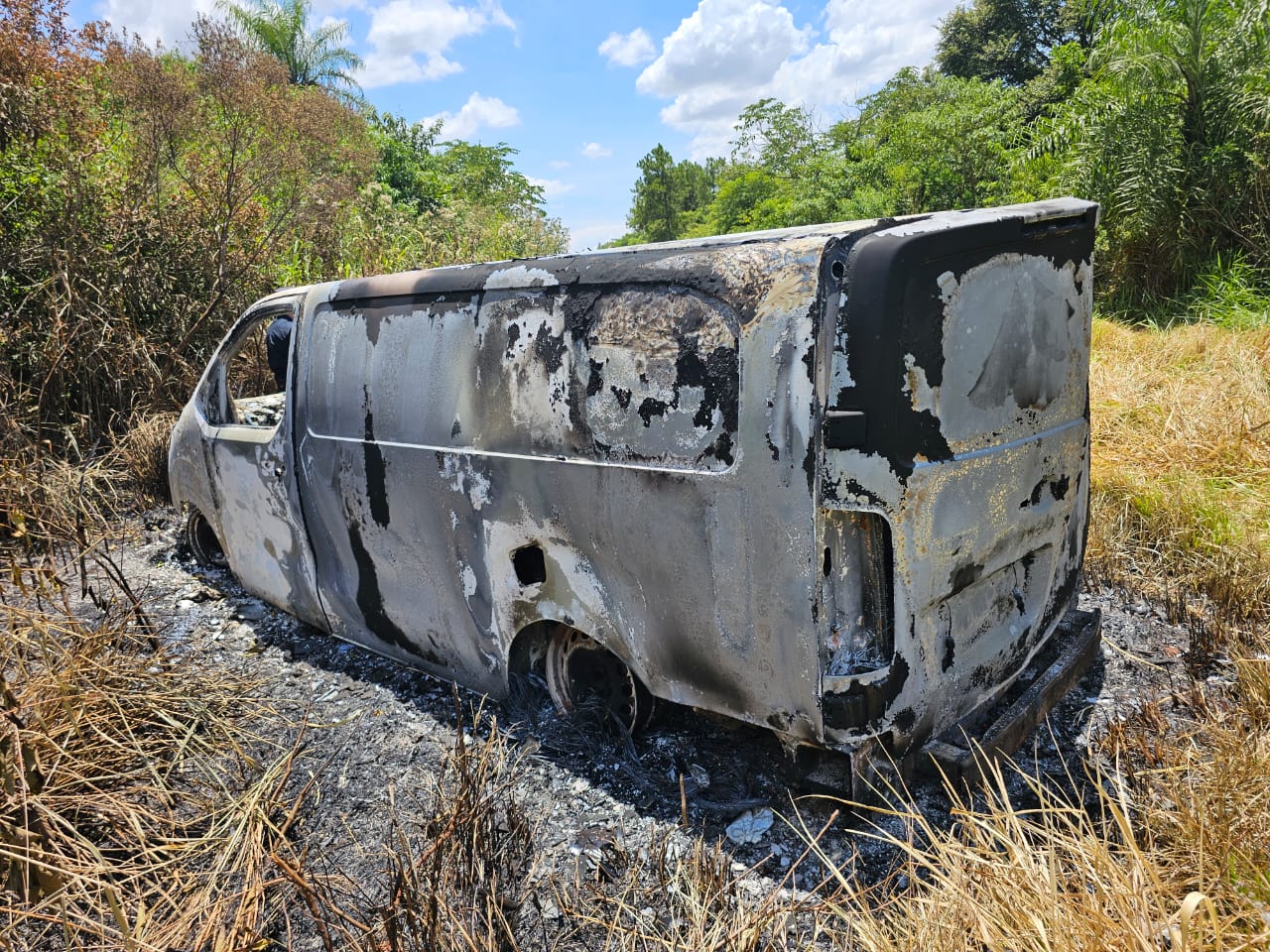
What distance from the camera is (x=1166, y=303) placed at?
959 cm

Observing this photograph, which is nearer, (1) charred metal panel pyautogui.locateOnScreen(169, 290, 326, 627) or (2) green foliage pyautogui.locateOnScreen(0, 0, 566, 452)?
(1) charred metal panel pyautogui.locateOnScreen(169, 290, 326, 627)

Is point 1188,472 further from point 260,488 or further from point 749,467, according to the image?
point 260,488

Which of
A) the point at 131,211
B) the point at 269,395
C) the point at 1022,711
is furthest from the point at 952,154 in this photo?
the point at 1022,711

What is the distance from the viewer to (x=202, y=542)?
17.6ft

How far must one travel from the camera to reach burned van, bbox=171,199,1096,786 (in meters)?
2.27

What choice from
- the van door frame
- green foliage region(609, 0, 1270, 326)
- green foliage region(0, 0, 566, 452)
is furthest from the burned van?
green foliage region(609, 0, 1270, 326)

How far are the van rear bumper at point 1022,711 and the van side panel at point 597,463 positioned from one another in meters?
0.55

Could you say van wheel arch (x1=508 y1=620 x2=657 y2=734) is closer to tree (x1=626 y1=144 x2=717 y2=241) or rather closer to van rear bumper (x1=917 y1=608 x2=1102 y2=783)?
van rear bumper (x1=917 y1=608 x2=1102 y2=783)

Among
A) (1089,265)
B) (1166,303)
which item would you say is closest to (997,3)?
(1166,303)

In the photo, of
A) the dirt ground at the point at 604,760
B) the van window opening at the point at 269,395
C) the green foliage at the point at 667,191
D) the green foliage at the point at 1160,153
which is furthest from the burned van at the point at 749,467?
the green foliage at the point at 667,191

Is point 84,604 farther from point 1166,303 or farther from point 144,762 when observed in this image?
point 1166,303

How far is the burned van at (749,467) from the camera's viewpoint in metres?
2.27

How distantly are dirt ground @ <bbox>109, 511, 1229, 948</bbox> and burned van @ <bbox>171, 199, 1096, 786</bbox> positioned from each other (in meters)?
0.20

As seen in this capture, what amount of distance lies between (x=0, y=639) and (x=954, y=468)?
137 inches
